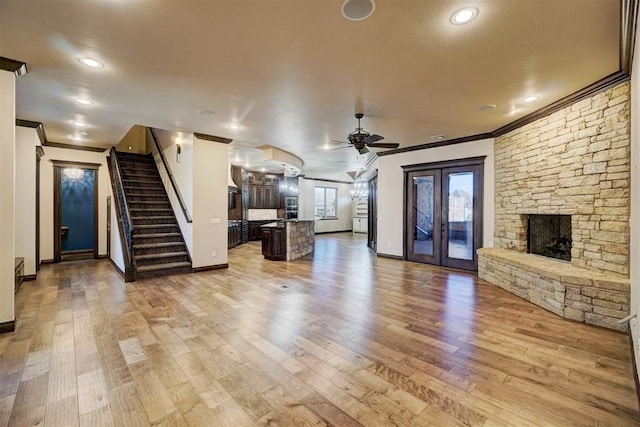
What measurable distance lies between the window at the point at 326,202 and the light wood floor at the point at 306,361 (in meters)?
10.3

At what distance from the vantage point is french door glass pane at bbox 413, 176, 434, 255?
7000mm

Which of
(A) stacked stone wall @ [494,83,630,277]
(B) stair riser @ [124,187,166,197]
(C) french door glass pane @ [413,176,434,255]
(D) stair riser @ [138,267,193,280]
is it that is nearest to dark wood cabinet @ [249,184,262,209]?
(B) stair riser @ [124,187,166,197]

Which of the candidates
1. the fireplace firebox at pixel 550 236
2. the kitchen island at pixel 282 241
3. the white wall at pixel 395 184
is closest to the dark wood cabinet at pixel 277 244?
the kitchen island at pixel 282 241

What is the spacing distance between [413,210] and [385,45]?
514 cm

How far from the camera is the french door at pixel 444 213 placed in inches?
246

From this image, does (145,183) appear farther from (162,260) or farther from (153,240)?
(162,260)

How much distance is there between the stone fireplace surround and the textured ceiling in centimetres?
47

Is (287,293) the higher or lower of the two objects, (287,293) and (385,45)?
the lower

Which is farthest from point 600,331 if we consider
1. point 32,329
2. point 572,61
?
point 32,329

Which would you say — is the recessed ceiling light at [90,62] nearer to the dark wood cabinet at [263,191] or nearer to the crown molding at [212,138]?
the crown molding at [212,138]

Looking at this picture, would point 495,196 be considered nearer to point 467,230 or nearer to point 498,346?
point 467,230

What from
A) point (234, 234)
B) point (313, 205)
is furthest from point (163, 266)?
point (313, 205)

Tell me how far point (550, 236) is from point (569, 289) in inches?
69.7

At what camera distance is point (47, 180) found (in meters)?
6.76
